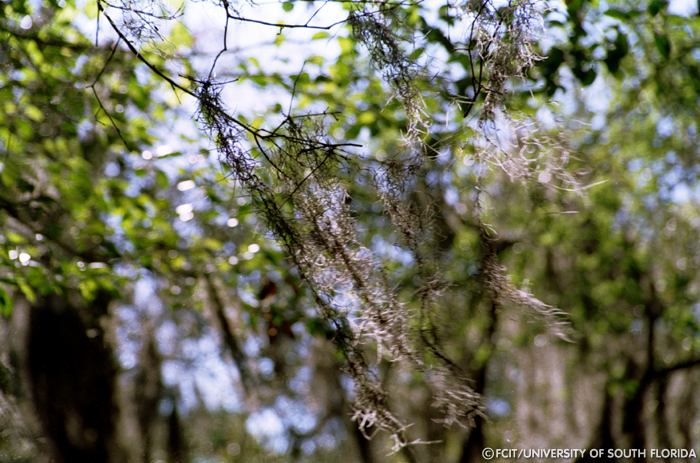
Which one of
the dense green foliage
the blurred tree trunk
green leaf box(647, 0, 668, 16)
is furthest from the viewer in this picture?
the blurred tree trunk

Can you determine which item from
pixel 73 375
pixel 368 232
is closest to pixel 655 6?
pixel 368 232

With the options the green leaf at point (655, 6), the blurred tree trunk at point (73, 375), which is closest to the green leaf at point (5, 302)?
the blurred tree trunk at point (73, 375)

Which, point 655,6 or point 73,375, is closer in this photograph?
point 655,6

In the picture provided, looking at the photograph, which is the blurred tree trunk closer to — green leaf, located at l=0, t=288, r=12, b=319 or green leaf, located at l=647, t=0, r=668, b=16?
green leaf, located at l=0, t=288, r=12, b=319

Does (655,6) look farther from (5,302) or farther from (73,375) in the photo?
(73,375)

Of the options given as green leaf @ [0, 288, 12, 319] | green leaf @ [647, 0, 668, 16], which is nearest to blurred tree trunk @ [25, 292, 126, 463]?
green leaf @ [0, 288, 12, 319]

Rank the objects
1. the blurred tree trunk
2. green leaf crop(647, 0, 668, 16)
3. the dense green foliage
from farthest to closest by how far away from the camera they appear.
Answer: the blurred tree trunk → green leaf crop(647, 0, 668, 16) → the dense green foliage

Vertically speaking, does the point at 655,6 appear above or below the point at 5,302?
above

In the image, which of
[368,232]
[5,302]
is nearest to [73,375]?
[5,302]

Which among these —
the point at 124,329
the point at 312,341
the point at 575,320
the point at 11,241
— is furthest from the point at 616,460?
the point at 124,329

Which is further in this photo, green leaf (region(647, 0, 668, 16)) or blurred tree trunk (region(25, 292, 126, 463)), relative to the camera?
blurred tree trunk (region(25, 292, 126, 463))

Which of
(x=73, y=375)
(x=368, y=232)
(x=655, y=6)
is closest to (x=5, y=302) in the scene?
(x=368, y=232)

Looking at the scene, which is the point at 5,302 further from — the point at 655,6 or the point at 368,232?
the point at 655,6

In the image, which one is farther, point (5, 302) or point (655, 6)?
point (655, 6)
